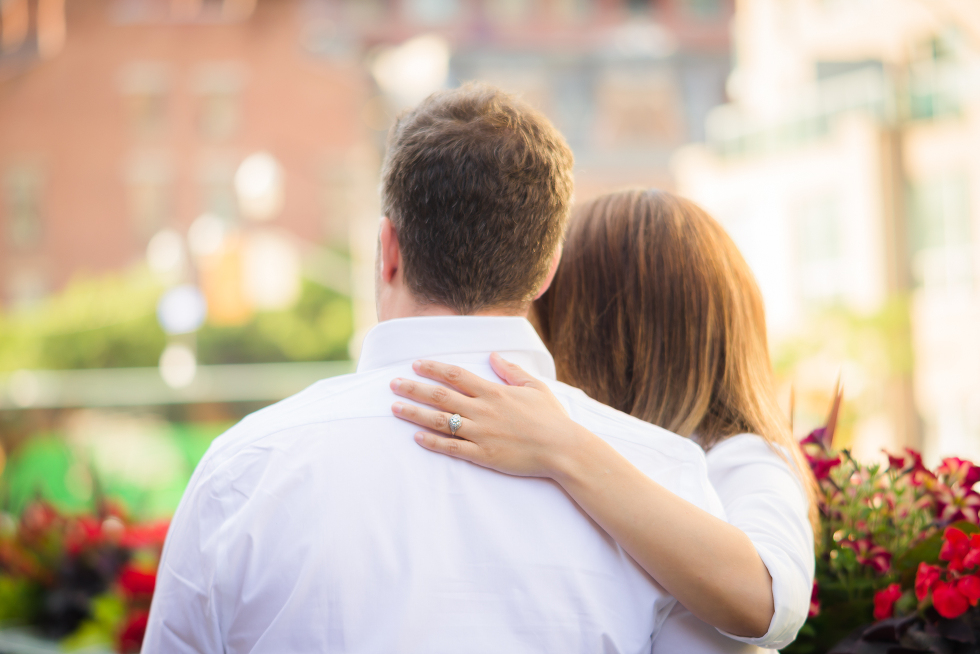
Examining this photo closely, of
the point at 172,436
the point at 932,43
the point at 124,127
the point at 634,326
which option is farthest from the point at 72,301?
the point at 634,326

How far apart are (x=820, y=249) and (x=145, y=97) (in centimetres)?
2347

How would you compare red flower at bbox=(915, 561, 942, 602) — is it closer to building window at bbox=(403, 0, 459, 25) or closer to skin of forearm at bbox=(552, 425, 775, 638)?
skin of forearm at bbox=(552, 425, 775, 638)

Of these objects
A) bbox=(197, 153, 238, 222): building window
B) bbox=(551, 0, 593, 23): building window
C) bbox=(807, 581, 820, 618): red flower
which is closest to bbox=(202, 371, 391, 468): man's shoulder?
bbox=(807, 581, 820, 618): red flower

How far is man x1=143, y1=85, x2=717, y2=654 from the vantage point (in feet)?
3.51

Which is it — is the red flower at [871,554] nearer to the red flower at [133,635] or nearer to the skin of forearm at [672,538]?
the skin of forearm at [672,538]

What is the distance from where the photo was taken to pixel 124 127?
2953 cm

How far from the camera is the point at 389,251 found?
3.94 feet

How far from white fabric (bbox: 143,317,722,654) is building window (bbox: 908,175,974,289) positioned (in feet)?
50.8

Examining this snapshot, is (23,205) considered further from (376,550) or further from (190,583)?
(376,550)

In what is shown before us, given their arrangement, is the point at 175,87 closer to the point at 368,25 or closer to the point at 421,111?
the point at 368,25

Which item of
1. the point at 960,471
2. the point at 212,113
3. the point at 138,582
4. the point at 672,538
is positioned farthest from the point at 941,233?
the point at 212,113

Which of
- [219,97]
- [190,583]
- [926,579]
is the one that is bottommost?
[926,579]

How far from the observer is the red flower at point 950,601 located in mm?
1445

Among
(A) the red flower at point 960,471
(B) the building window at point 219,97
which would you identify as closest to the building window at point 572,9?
(B) the building window at point 219,97
